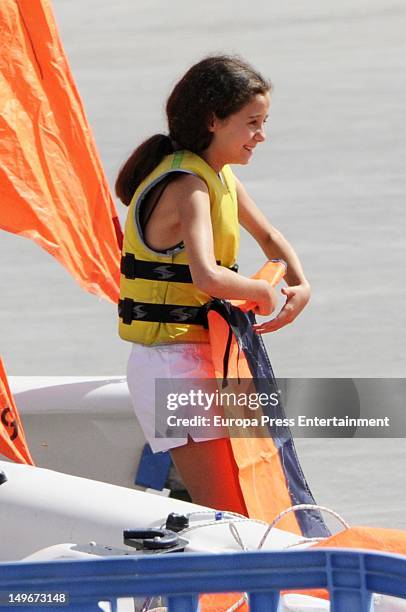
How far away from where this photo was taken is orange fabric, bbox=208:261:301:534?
3256 mm

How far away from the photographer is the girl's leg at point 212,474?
3.27m

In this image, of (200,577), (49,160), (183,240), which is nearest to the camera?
(200,577)

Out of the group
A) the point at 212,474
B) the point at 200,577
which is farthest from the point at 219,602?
the point at 212,474

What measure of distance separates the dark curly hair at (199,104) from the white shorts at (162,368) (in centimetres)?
36

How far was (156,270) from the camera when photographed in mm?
3283

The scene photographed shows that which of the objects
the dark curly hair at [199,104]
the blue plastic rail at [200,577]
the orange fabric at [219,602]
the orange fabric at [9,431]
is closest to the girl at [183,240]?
the dark curly hair at [199,104]

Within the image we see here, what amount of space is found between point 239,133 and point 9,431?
0.86 m

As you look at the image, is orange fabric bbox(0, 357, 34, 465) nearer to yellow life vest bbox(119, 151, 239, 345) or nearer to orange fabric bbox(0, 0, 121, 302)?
yellow life vest bbox(119, 151, 239, 345)

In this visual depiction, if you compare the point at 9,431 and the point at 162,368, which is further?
the point at 9,431

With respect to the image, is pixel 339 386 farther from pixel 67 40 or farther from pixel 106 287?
pixel 67 40

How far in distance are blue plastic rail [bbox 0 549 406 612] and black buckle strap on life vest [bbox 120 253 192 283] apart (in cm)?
101

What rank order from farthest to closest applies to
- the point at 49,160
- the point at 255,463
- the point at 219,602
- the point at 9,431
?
1. the point at 49,160
2. the point at 9,431
3. the point at 255,463
4. the point at 219,602

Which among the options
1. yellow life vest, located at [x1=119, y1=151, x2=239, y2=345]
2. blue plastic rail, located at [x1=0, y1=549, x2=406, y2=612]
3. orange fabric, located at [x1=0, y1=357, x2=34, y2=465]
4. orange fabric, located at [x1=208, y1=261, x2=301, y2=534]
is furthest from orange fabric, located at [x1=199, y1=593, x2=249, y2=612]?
orange fabric, located at [x1=0, y1=357, x2=34, y2=465]

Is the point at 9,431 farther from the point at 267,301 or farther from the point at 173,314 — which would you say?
the point at 267,301
